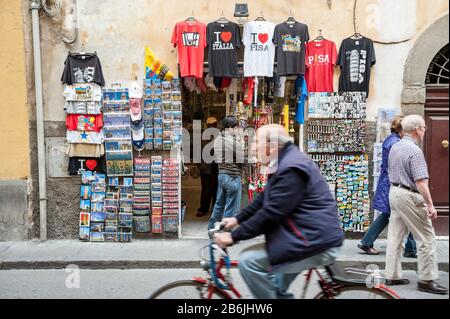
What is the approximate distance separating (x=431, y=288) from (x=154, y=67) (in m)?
5.01

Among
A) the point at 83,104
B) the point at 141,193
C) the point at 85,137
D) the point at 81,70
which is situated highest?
the point at 81,70

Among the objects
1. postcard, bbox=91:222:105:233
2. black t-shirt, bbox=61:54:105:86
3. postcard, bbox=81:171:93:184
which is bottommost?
postcard, bbox=91:222:105:233

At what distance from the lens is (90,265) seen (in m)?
6.76

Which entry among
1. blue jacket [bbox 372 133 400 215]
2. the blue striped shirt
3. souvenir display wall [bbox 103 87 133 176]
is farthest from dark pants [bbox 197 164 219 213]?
the blue striped shirt

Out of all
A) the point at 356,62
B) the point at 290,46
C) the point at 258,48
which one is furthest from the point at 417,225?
the point at 258,48

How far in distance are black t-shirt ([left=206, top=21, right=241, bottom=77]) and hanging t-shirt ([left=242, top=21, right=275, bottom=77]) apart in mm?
165

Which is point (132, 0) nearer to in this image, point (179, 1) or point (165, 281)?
point (179, 1)

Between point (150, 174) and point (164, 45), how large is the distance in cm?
207

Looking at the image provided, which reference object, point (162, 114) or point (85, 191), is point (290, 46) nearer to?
point (162, 114)

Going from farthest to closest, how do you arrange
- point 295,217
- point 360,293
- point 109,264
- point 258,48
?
point 258,48
point 109,264
point 360,293
point 295,217

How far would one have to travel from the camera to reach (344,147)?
7.79 metres

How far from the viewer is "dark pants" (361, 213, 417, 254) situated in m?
6.71

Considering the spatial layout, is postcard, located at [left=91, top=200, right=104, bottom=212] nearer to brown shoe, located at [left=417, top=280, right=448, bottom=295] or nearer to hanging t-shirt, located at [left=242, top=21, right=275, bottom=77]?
hanging t-shirt, located at [left=242, top=21, right=275, bottom=77]

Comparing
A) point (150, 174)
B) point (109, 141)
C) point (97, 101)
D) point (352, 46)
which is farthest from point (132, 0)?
point (352, 46)
